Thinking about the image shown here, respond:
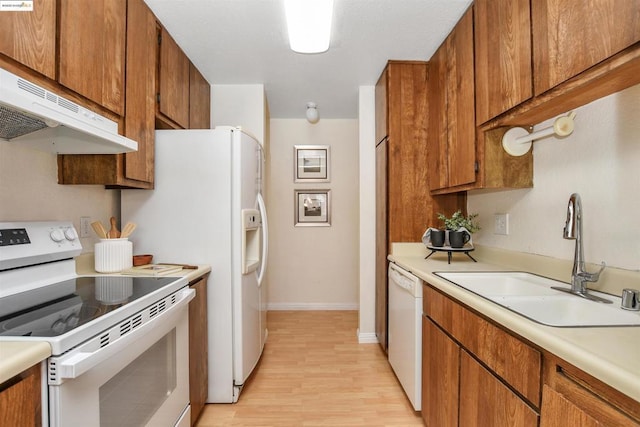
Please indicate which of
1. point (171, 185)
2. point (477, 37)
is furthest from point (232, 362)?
point (477, 37)

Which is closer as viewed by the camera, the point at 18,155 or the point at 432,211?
the point at 18,155

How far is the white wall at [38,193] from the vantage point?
4.31ft

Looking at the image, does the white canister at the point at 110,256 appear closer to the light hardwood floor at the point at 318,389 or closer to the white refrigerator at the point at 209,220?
the white refrigerator at the point at 209,220

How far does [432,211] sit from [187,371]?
6.46ft

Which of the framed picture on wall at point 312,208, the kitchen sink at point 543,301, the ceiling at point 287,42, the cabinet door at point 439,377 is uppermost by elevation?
the ceiling at point 287,42

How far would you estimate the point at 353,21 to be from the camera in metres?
1.96

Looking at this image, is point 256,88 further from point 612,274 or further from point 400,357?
point 612,274

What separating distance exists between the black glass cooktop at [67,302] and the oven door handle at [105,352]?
83 mm

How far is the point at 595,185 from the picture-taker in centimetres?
133

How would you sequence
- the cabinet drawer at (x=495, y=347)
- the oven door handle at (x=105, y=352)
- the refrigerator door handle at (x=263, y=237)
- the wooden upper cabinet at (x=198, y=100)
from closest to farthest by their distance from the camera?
the oven door handle at (x=105, y=352) < the cabinet drawer at (x=495, y=347) < the refrigerator door handle at (x=263, y=237) < the wooden upper cabinet at (x=198, y=100)

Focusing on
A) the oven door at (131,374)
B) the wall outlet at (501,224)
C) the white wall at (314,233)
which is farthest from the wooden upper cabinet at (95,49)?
the white wall at (314,233)

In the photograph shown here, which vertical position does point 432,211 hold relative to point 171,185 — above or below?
below

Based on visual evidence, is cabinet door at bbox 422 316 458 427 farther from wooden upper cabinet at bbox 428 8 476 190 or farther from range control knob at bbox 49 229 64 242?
range control knob at bbox 49 229 64 242

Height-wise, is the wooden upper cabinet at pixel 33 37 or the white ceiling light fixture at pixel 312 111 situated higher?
the white ceiling light fixture at pixel 312 111
